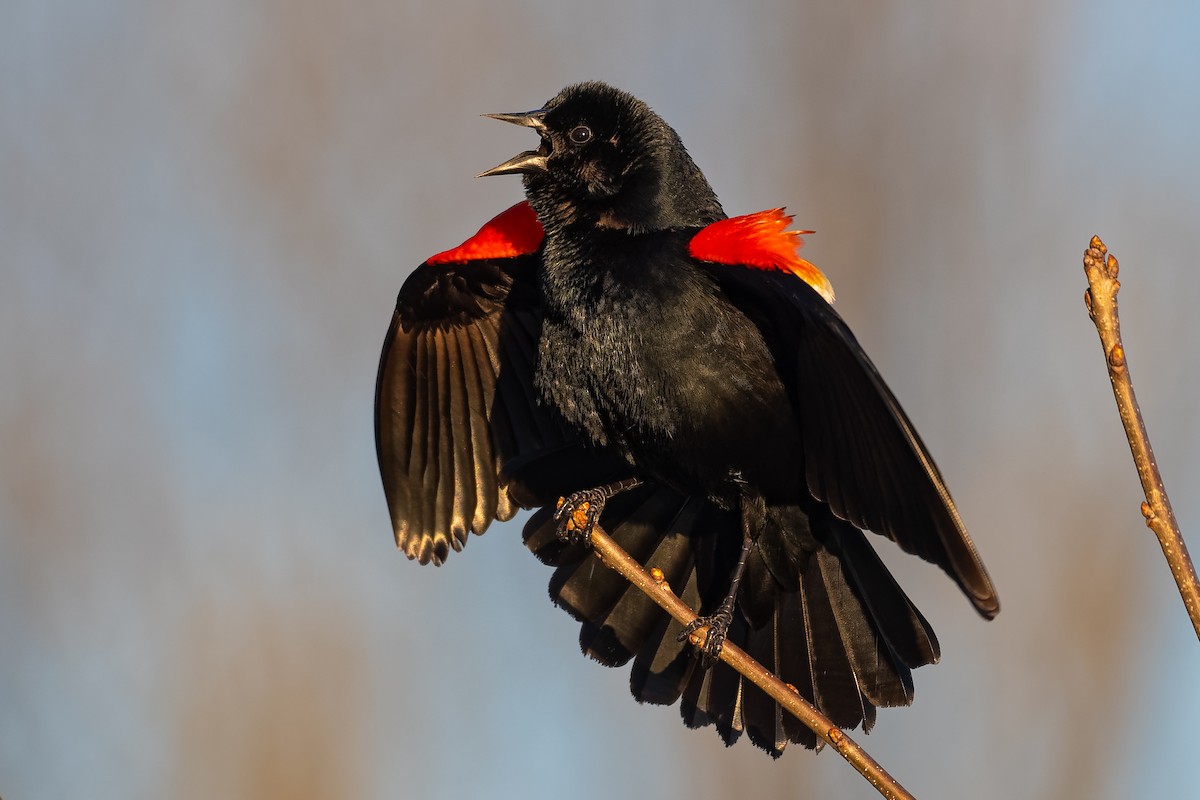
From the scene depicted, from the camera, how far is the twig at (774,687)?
6.83 ft

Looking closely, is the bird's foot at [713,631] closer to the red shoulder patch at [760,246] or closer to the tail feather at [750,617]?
the tail feather at [750,617]

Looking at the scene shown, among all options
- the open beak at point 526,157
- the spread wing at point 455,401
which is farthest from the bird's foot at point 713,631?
the open beak at point 526,157

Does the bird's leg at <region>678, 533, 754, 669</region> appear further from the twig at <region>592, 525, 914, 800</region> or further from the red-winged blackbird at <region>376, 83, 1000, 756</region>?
the twig at <region>592, 525, 914, 800</region>

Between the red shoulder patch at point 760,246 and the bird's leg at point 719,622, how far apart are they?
76cm

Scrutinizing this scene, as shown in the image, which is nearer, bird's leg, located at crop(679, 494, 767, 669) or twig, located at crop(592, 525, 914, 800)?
twig, located at crop(592, 525, 914, 800)

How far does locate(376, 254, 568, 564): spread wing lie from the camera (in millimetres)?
3822

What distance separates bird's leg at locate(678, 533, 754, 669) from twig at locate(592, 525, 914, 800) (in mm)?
390

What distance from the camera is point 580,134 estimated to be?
3533 millimetres

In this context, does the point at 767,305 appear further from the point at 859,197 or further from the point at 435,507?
the point at 859,197

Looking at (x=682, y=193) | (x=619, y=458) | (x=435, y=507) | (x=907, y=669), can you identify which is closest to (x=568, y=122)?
(x=682, y=193)

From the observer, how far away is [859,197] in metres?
5.21

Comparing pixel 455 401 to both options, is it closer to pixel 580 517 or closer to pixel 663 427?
pixel 580 517

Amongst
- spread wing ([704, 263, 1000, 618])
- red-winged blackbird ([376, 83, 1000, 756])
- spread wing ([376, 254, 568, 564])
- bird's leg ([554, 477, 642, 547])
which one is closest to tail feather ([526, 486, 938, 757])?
red-winged blackbird ([376, 83, 1000, 756])

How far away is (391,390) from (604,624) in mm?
958
